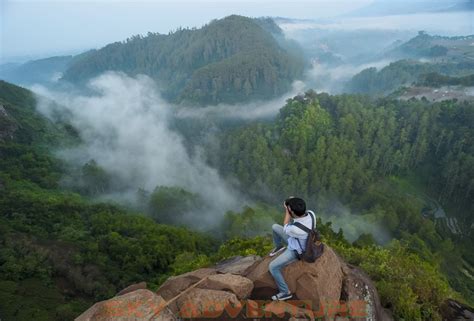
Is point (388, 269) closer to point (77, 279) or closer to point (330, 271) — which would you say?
point (330, 271)

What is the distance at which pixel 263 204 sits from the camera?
104750mm

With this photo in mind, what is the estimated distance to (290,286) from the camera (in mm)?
14164

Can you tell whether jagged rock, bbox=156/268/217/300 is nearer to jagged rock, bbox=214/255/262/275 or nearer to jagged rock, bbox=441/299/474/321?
jagged rock, bbox=214/255/262/275

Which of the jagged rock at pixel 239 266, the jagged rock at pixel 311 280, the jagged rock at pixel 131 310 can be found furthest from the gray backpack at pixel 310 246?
the jagged rock at pixel 131 310

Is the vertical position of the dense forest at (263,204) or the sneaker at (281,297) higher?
the sneaker at (281,297)

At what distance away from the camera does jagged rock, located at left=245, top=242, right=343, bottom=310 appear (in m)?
13.7

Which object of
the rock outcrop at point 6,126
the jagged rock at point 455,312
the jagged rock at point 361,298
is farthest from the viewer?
the rock outcrop at point 6,126

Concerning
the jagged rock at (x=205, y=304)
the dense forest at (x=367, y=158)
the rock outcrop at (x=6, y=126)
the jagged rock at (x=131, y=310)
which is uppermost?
the jagged rock at (x=131, y=310)

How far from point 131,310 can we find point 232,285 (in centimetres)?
408

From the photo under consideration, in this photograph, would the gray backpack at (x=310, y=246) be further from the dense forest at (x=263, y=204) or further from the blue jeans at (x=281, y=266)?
the dense forest at (x=263, y=204)

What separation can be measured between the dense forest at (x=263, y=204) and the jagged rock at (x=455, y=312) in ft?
1.72

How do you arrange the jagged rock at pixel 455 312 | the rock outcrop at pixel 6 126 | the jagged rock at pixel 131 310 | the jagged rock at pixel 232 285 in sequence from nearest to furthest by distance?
the jagged rock at pixel 131 310 < the jagged rock at pixel 232 285 < the jagged rock at pixel 455 312 < the rock outcrop at pixel 6 126

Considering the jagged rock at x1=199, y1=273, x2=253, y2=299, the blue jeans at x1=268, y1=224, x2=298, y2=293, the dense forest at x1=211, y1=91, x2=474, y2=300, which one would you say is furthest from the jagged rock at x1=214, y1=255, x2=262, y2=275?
the dense forest at x1=211, y1=91, x2=474, y2=300

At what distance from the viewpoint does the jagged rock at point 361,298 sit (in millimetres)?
14328
